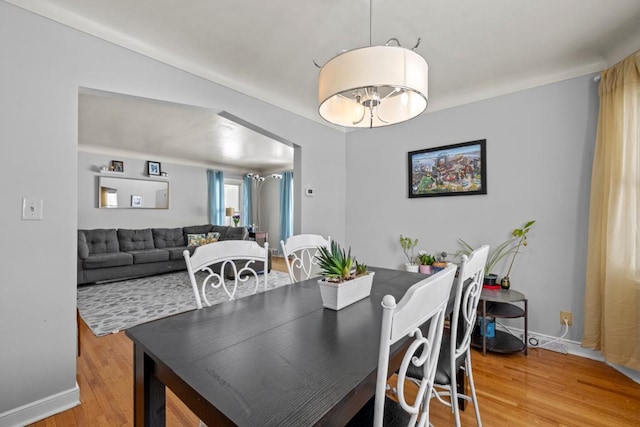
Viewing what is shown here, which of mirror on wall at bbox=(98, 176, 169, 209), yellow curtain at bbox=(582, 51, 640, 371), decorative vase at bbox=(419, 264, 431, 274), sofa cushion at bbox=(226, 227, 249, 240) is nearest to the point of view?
yellow curtain at bbox=(582, 51, 640, 371)

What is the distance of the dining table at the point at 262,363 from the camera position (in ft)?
1.96

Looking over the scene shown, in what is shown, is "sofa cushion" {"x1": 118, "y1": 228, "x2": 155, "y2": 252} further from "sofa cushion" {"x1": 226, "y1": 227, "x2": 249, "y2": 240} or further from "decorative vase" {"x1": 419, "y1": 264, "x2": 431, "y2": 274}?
"decorative vase" {"x1": 419, "y1": 264, "x2": 431, "y2": 274}

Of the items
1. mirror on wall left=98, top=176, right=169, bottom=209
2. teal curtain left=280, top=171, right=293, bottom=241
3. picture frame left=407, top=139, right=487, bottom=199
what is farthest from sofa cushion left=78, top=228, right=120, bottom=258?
picture frame left=407, top=139, right=487, bottom=199

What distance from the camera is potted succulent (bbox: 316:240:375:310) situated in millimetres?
1194

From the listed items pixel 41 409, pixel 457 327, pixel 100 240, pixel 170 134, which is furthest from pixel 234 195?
pixel 457 327

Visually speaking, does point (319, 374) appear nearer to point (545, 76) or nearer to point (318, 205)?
point (318, 205)

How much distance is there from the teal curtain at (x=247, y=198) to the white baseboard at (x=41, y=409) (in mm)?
5900

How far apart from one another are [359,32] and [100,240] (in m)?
5.22

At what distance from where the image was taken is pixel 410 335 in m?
0.72

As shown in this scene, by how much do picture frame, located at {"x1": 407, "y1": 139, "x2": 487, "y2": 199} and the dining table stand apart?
6.66 feet

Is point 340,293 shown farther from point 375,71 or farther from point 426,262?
point 426,262

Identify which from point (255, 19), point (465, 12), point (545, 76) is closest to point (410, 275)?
point (465, 12)

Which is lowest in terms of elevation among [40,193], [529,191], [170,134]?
[40,193]

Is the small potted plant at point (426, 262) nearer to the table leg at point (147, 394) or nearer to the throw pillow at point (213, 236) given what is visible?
the table leg at point (147, 394)
